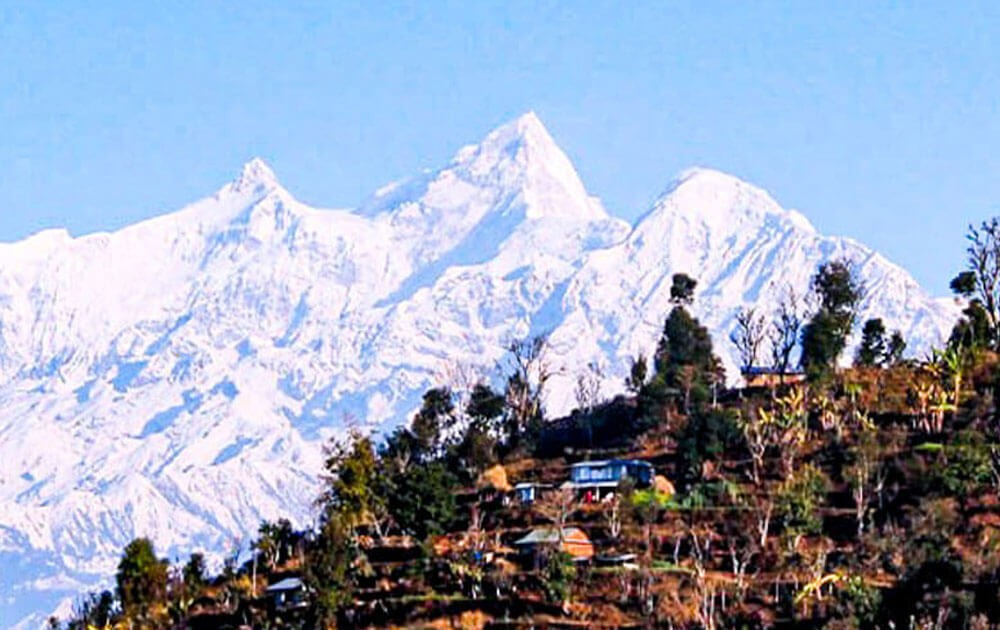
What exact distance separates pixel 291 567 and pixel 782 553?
28.8 m

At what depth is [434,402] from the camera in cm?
14900

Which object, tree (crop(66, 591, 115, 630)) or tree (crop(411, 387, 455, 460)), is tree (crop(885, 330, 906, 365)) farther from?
tree (crop(66, 591, 115, 630))

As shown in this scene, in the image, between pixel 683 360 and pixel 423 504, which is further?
pixel 683 360

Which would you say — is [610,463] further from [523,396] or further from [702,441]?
[523,396]

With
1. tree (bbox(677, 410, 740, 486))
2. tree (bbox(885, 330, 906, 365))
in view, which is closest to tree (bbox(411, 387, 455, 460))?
tree (bbox(677, 410, 740, 486))

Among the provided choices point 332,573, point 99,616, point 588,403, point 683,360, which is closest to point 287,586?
point 332,573

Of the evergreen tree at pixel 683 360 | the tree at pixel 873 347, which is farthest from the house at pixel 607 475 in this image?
the tree at pixel 873 347

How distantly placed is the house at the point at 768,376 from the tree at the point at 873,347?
407 centimetres

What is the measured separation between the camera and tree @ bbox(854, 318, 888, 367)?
145375 millimetres

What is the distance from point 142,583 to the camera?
120 m

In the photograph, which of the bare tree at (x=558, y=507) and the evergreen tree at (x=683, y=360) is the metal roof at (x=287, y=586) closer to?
the bare tree at (x=558, y=507)

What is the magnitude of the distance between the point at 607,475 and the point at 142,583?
25.4 metres

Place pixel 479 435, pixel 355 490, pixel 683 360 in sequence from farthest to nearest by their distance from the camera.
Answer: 1. pixel 683 360
2. pixel 479 435
3. pixel 355 490

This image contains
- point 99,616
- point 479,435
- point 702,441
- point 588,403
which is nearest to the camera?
point 99,616
